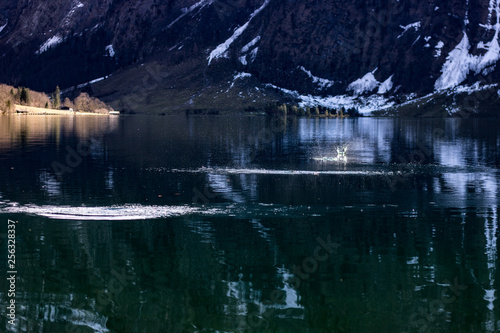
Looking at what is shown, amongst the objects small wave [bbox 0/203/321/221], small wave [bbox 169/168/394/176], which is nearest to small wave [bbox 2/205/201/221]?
small wave [bbox 0/203/321/221]

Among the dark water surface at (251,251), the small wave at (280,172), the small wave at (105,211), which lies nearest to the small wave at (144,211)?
the small wave at (105,211)

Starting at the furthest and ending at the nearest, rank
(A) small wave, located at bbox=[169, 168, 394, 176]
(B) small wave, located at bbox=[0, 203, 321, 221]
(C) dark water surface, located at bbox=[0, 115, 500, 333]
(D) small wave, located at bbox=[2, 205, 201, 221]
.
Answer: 1. (A) small wave, located at bbox=[169, 168, 394, 176]
2. (B) small wave, located at bbox=[0, 203, 321, 221]
3. (D) small wave, located at bbox=[2, 205, 201, 221]
4. (C) dark water surface, located at bbox=[0, 115, 500, 333]

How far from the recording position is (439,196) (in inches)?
2832

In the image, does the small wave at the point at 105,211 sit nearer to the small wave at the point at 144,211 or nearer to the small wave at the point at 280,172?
the small wave at the point at 144,211

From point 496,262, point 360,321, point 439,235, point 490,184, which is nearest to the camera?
point 360,321

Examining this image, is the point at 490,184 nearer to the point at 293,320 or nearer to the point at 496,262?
the point at 496,262

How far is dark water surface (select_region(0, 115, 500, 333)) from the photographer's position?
1347 inches

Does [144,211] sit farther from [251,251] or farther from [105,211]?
[251,251]

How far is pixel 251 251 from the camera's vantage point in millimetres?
46375

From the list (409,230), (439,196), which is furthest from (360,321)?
(439,196)

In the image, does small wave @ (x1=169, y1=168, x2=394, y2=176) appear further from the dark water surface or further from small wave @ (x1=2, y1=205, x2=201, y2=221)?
small wave @ (x1=2, y1=205, x2=201, y2=221)

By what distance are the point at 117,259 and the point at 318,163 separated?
217 feet

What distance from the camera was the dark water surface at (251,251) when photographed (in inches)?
1347

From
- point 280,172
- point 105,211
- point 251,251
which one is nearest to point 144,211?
point 105,211
